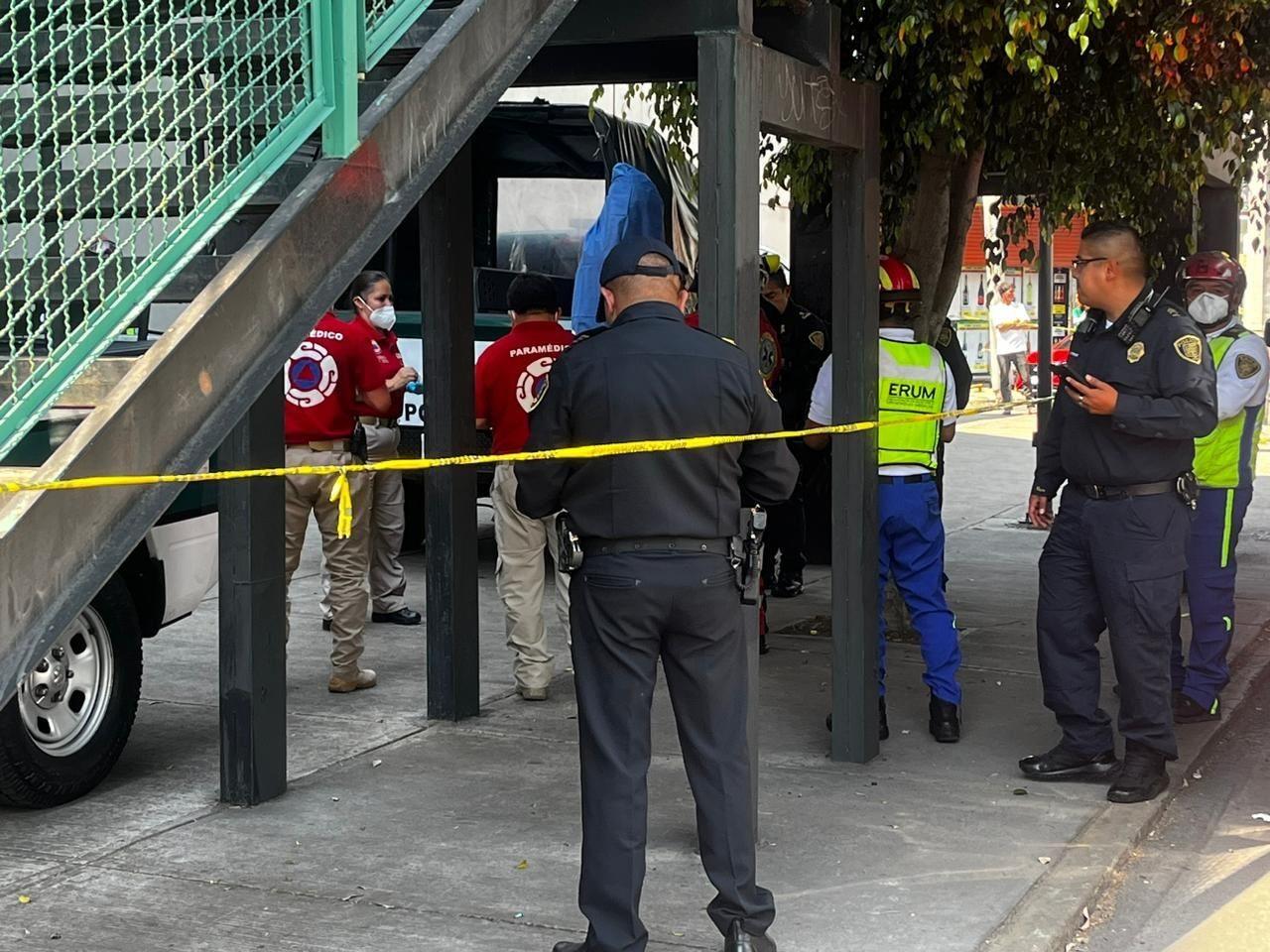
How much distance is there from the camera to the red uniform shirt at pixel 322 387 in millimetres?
7766

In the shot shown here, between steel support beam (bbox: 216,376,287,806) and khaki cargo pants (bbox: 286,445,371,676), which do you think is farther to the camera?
khaki cargo pants (bbox: 286,445,371,676)

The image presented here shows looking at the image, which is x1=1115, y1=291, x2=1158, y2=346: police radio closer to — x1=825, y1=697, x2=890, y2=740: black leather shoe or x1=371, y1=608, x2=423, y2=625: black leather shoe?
x1=825, y1=697, x2=890, y2=740: black leather shoe

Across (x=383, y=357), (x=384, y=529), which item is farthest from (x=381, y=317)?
(x=384, y=529)

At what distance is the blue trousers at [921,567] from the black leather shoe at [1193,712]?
3.83 ft

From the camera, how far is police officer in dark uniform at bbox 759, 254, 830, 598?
32.8ft

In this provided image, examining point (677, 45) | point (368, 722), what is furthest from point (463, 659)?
point (677, 45)

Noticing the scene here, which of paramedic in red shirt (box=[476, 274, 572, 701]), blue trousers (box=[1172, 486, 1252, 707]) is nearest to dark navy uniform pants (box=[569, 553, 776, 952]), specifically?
paramedic in red shirt (box=[476, 274, 572, 701])

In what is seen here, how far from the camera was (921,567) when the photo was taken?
6840mm

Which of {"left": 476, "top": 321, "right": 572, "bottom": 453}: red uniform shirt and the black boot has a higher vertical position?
{"left": 476, "top": 321, "right": 572, "bottom": 453}: red uniform shirt

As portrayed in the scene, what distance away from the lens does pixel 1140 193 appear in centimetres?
915

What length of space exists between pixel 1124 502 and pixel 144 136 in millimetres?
3716

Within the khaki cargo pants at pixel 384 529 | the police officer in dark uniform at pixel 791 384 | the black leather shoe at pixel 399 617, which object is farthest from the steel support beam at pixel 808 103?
the black leather shoe at pixel 399 617

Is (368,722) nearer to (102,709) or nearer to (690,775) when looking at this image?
(102,709)

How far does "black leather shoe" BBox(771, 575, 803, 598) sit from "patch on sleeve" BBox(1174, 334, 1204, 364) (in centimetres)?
451
